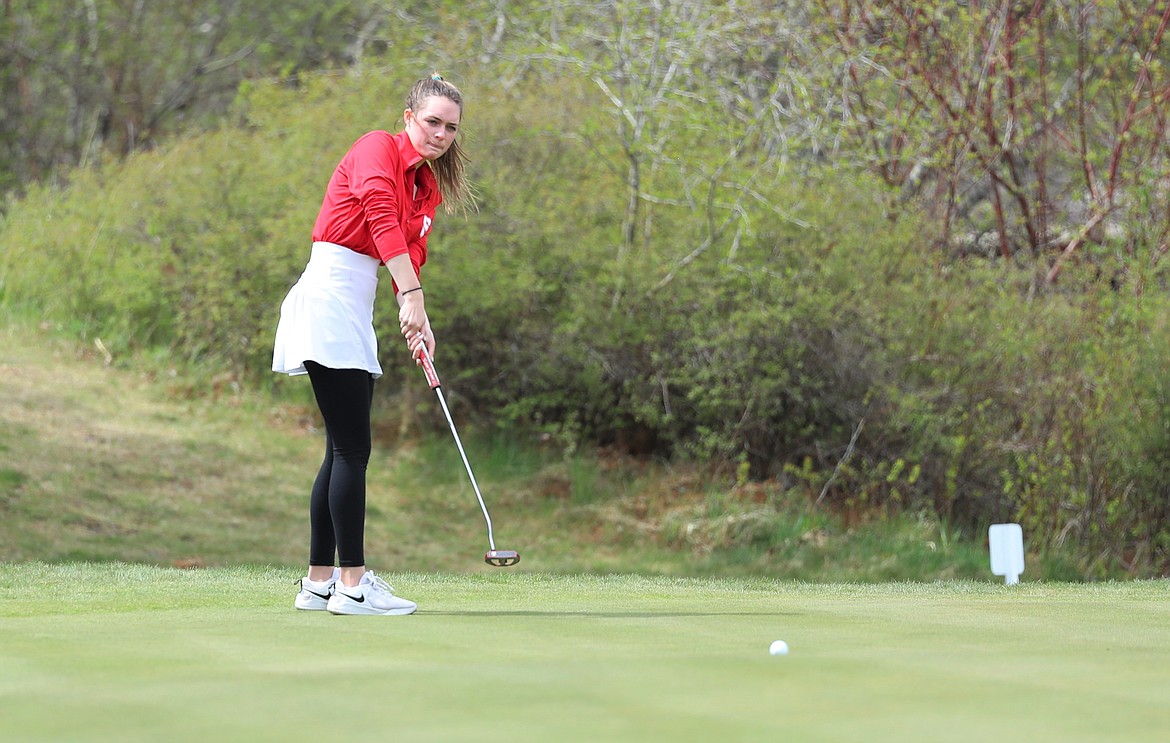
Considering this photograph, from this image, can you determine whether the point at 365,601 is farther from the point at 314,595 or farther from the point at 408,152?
the point at 408,152

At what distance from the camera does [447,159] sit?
5.59 m

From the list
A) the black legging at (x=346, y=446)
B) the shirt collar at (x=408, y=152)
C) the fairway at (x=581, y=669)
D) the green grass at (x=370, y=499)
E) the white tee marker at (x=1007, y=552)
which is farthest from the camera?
the green grass at (x=370, y=499)

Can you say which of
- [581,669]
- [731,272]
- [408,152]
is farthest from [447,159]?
[731,272]

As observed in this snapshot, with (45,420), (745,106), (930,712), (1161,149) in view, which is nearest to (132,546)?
(45,420)

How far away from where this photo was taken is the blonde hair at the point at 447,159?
5383mm

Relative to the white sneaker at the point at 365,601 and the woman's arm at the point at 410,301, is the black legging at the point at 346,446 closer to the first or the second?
the white sneaker at the point at 365,601

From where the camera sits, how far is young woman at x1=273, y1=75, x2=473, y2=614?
5.17 meters

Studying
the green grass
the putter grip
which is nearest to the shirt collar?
the putter grip

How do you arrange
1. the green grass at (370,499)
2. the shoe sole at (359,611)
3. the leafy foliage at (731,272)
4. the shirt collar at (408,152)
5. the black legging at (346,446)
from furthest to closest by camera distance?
Result: the leafy foliage at (731,272)
the green grass at (370,499)
the shirt collar at (408,152)
the black legging at (346,446)
the shoe sole at (359,611)

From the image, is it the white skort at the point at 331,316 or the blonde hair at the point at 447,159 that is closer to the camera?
the white skort at the point at 331,316

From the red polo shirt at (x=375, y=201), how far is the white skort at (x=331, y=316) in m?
0.07

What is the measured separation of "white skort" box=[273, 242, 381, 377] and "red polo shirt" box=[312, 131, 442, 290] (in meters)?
0.07

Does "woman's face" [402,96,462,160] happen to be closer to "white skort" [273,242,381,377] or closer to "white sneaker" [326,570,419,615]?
"white skort" [273,242,381,377]

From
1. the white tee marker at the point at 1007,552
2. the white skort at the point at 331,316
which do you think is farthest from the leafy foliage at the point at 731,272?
the white skort at the point at 331,316
